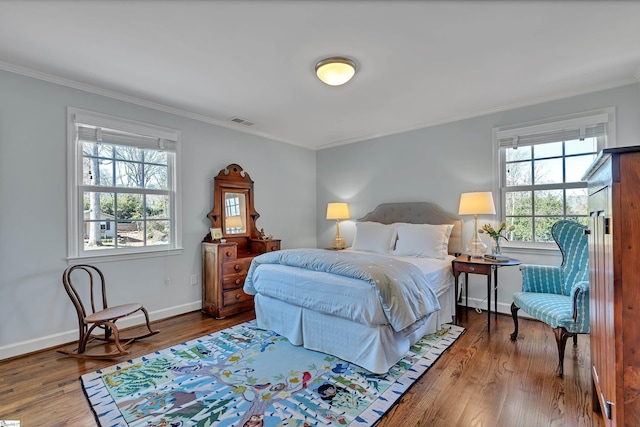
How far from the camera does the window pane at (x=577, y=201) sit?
3135 mm

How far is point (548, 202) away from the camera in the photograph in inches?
132

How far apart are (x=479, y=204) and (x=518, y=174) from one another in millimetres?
722

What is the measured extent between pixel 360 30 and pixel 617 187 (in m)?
1.73

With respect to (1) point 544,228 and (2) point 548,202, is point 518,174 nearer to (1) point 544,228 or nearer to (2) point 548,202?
(2) point 548,202

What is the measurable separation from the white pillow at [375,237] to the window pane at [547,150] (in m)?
1.92

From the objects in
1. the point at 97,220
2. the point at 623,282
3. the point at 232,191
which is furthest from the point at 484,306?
the point at 97,220

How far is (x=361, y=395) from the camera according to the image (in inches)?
75.8

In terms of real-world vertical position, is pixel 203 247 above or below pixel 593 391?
above

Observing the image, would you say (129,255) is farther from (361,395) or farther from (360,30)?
(360,30)

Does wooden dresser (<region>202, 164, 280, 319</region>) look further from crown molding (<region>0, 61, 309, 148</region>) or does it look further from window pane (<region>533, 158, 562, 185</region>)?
window pane (<region>533, 158, 562, 185</region>)

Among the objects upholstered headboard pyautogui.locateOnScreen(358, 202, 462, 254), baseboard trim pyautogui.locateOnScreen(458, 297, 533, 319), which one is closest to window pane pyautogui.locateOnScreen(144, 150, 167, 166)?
upholstered headboard pyautogui.locateOnScreen(358, 202, 462, 254)

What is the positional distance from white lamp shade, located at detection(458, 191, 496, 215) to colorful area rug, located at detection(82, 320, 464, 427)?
1.55 meters

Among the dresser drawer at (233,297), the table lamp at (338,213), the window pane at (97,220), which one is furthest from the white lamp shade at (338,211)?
the window pane at (97,220)

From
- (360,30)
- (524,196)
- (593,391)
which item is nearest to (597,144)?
(524,196)
